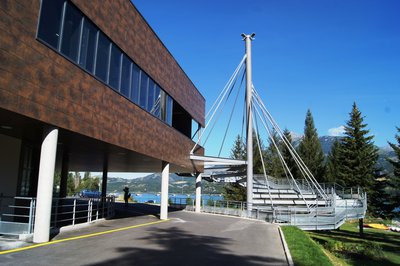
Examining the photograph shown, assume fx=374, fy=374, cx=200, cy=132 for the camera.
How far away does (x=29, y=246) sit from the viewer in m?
9.94

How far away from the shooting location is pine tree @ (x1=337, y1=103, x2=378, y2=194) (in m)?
48.9

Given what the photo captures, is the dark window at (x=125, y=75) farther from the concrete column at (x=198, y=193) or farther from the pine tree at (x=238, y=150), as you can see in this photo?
the pine tree at (x=238, y=150)

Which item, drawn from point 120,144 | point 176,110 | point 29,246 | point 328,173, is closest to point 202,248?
point 29,246

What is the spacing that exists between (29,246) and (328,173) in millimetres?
59868

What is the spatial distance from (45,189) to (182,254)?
430 cm

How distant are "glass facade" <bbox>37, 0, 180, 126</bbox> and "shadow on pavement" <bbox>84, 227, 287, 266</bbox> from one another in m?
6.07

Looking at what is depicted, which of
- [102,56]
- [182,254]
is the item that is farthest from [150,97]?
[182,254]

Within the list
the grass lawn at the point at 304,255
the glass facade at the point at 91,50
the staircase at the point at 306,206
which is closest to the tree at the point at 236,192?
the staircase at the point at 306,206

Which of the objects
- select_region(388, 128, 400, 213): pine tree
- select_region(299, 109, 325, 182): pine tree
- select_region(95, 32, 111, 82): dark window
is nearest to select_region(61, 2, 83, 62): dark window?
select_region(95, 32, 111, 82): dark window

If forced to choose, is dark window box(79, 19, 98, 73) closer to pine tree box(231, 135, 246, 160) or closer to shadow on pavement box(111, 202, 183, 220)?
shadow on pavement box(111, 202, 183, 220)

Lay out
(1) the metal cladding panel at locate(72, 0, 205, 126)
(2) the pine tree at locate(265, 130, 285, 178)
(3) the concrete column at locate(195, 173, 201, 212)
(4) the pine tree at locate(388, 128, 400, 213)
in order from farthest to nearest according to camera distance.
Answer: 1. (2) the pine tree at locate(265, 130, 285, 178)
2. (4) the pine tree at locate(388, 128, 400, 213)
3. (3) the concrete column at locate(195, 173, 201, 212)
4. (1) the metal cladding panel at locate(72, 0, 205, 126)

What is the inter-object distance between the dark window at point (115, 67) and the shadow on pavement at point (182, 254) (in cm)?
618

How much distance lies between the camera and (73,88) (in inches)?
458

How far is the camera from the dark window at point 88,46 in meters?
12.5
